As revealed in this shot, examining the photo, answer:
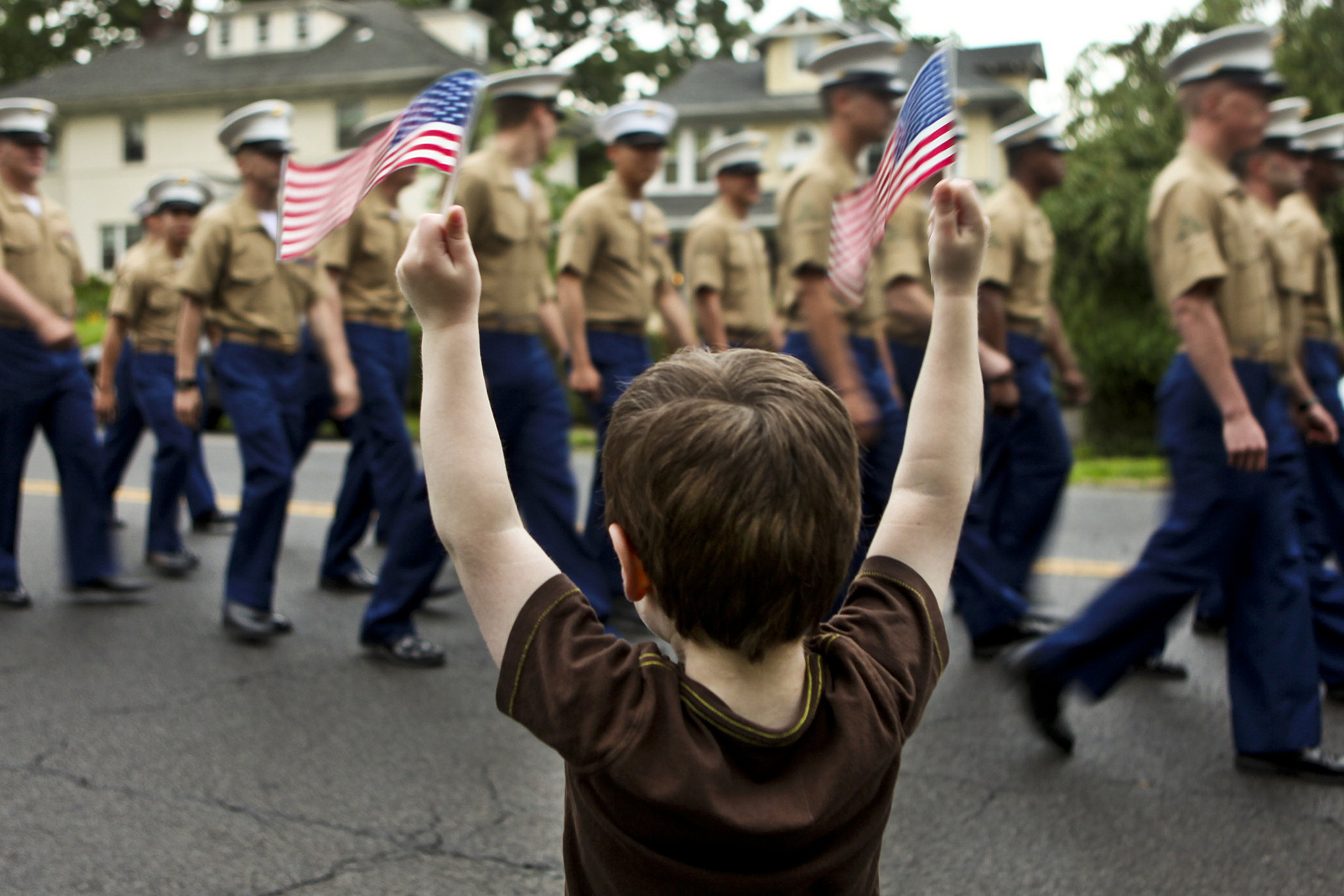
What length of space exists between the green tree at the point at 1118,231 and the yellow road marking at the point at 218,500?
9.58 metres

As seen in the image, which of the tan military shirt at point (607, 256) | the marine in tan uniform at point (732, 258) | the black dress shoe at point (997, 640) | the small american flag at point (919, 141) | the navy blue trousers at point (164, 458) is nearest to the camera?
the small american flag at point (919, 141)

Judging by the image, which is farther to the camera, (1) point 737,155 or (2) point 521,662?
(1) point 737,155

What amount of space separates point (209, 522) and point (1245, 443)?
6.78 m

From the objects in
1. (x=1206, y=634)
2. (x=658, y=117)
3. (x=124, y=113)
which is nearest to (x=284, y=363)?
(x=658, y=117)

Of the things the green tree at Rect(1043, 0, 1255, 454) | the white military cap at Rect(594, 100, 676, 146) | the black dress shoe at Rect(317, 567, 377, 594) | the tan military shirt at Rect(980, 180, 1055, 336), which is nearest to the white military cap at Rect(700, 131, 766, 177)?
the white military cap at Rect(594, 100, 676, 146)

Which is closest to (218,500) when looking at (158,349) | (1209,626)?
(158,349)

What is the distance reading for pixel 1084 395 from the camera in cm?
659

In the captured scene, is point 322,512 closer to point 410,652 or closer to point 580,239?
point 580,239

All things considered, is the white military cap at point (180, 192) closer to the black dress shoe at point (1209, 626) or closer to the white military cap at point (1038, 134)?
the white military cap at point (1038, 134)

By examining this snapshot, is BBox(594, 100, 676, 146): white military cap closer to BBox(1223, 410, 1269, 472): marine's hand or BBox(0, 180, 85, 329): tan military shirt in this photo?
BBox(0, 180, 85, 329): tan military shirt

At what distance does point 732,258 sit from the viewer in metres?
7.96

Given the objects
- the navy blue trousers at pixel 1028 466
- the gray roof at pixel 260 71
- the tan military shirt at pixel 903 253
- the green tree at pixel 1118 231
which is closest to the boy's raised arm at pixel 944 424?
the tan military shirt at pixel 903 253

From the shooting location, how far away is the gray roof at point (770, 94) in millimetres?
33906

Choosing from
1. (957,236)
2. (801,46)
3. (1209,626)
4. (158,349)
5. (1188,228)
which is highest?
(957,236)
